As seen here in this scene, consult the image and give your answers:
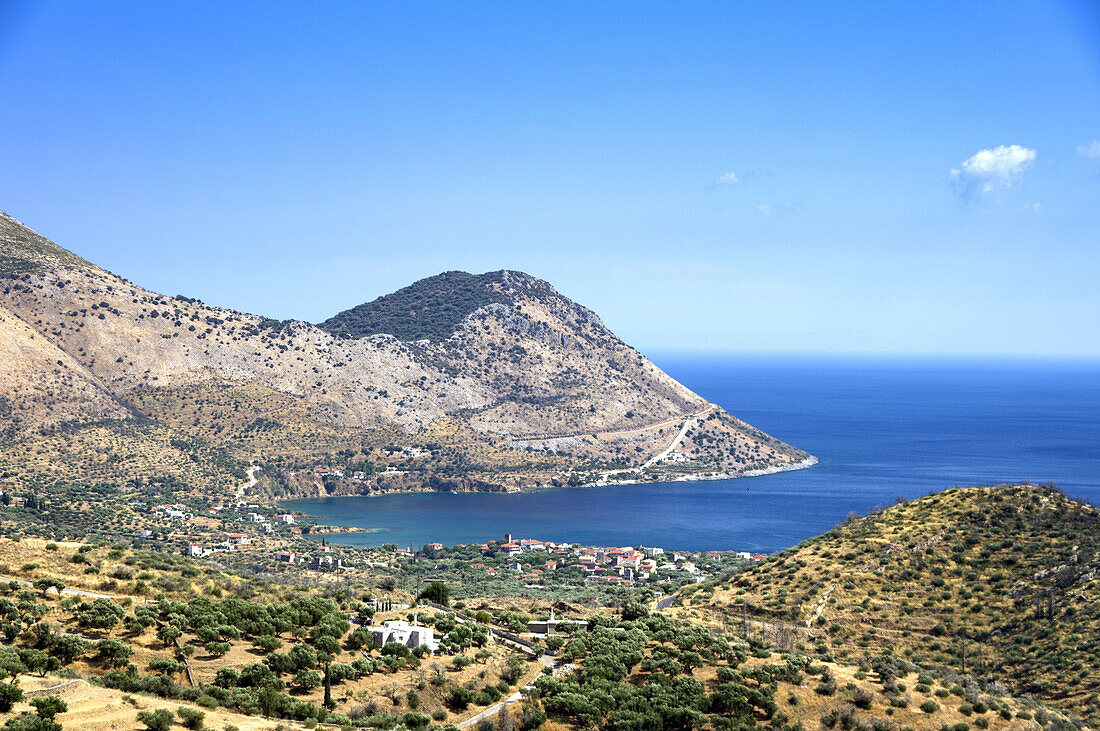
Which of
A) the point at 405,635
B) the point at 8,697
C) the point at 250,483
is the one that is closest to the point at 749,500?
the point at 250,483

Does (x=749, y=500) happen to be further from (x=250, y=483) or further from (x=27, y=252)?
(x=27, y=252)

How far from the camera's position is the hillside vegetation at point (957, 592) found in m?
28.6

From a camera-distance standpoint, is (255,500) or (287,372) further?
(287,372)

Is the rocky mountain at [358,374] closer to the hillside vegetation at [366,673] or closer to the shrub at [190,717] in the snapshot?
the hillside vegetation at [366,673]

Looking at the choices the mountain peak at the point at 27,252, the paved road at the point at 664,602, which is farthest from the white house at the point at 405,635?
the mountain peak at the point at 27,252

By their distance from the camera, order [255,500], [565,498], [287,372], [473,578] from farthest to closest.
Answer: [287,372]
[565,498]
[255,500]
[473,578]

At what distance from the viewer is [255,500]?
91.1 metres

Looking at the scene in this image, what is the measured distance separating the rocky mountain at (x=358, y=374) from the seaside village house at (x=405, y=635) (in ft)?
237

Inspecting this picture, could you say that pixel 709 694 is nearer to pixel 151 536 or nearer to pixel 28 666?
pixel 28 666

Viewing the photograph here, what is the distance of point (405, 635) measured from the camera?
85.3ft

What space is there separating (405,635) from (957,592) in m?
20.5

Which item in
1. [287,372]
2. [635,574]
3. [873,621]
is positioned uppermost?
[287,372]

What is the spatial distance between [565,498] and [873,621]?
76389 millimetres

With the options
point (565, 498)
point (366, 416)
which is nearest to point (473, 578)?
point (565, 498)
